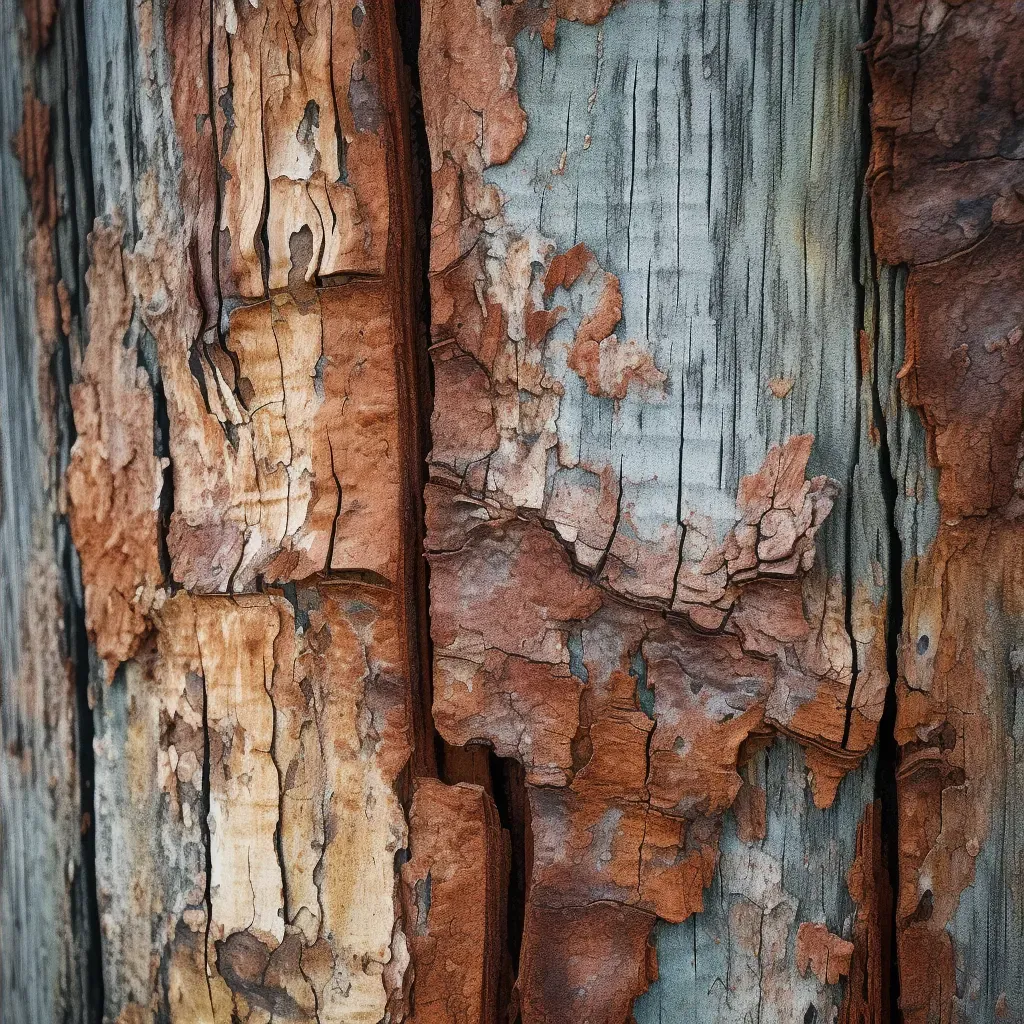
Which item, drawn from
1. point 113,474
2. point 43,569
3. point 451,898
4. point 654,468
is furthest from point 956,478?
point 43,569

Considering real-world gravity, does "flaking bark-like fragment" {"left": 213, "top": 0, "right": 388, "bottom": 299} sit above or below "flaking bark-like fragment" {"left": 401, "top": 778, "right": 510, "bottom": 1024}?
above

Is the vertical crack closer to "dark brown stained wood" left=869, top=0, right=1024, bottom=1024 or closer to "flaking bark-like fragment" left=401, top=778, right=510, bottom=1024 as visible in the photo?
"dark brown stained wood" left=869, top=0, right=1024, bottom=1024

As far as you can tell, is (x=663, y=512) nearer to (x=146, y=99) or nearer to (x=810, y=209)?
(x=810, y=209)

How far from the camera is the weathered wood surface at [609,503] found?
1166 mm

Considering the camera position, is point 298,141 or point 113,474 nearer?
point 298,141

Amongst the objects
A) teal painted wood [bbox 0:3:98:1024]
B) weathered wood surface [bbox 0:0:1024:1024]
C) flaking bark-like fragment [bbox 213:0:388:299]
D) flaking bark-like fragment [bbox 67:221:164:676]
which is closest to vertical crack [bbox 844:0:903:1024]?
weathered wood surface [bbox 0:0:1024:1024]

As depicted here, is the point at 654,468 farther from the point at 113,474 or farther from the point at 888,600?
the point at 113,474

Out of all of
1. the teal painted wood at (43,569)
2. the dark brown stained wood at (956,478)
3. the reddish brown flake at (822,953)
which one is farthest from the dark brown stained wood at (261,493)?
the dark brown stained wood at (956,478)

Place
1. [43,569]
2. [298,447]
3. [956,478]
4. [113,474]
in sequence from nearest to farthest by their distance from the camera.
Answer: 1. [956,478]
2. [298,447]
3. [113,474]
4. [43,569]

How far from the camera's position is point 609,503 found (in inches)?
47.3

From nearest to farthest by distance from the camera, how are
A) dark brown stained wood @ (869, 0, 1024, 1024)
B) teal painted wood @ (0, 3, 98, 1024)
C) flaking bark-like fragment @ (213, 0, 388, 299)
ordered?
dark brown stained wood @ (869, 0, 1024, 1024)
flaking bark-like fragment @ (213, 0, 388, 299)
teal painted wood @ (0, 3, 98, 1024)

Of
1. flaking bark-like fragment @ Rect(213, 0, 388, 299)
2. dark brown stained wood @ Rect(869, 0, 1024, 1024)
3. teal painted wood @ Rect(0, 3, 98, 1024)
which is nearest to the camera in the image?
dark brown stained wood @ Rect(869, 0, 1024, 1024)

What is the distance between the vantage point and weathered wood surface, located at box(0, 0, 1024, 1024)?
1.17 meters

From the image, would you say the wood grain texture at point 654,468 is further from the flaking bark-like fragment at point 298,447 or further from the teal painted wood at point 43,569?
the teal painted wood at point 43,569
